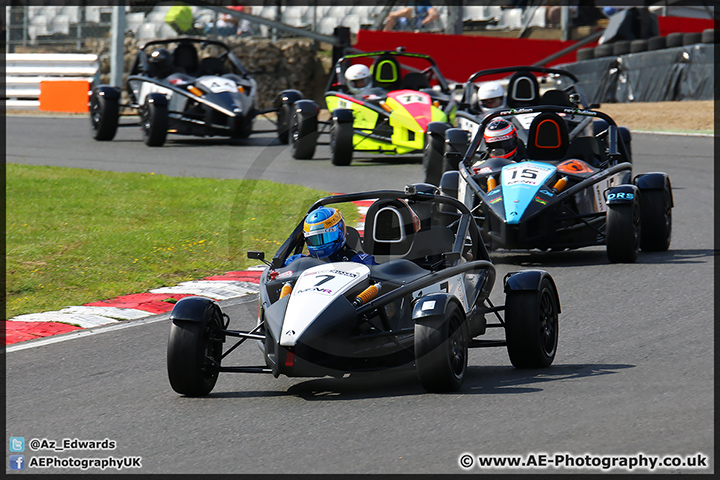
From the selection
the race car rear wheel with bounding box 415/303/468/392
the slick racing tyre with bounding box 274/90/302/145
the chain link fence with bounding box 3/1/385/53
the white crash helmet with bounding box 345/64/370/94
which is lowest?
the race car rear wheel with bounding box 415/303/468/392

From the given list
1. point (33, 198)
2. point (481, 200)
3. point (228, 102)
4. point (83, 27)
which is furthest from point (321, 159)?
point (83, 27)

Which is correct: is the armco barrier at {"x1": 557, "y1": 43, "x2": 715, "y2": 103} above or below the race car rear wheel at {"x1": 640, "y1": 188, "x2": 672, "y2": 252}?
above

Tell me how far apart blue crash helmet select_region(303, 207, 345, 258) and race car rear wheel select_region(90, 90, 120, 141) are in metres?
13.1

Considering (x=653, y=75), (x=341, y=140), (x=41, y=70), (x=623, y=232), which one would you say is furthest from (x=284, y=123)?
(x=623, y=232)

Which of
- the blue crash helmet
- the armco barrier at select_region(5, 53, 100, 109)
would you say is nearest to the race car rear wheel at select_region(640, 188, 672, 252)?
the blue crash helmet

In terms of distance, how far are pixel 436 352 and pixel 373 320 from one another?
0.56m

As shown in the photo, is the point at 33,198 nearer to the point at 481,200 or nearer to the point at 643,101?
the point at 481,200

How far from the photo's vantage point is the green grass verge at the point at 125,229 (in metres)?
9.02

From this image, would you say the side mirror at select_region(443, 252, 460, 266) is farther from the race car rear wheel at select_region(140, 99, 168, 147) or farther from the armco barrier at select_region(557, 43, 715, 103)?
the armco barrier at select_region(557, 43, 715, 103)

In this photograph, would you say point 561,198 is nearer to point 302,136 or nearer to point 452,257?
A: point 452,257

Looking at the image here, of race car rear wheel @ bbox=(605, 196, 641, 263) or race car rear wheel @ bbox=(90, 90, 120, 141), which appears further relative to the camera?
race car rear wheel @ bbox=(90, 90, 120, 141)

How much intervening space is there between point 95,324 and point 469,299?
2.91m

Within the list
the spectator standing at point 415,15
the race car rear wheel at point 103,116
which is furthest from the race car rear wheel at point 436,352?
the spectator standing at point 415,15

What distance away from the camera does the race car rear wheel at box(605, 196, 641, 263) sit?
9062 mm
